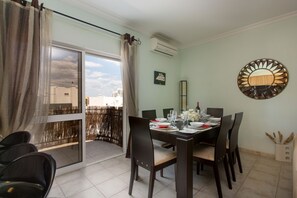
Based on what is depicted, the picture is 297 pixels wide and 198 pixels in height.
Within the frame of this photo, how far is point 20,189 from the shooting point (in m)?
0.83

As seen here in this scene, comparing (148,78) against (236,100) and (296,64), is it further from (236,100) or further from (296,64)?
(296,64)

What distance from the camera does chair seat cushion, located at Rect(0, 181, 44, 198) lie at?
0.79 m

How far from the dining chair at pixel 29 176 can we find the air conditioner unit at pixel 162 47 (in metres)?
3.18

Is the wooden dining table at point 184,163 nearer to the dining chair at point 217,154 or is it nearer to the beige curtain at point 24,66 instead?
the dining chair at point 217,154

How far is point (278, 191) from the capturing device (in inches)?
73.0

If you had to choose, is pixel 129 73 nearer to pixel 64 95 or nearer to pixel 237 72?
pixel 64 95

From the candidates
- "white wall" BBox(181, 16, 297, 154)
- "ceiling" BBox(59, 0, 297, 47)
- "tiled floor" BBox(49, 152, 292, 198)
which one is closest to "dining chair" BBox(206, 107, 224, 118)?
"white wall" BBox(181, 16, 297, 154)

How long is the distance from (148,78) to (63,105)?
186 cm

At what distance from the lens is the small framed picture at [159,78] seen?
3.71 metres

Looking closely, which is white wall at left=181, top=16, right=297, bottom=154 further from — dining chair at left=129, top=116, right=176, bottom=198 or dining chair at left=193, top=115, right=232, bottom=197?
dining chair at left=129, top=116, right=176, bottom=198

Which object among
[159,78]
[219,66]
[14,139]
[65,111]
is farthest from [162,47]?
[14,139]

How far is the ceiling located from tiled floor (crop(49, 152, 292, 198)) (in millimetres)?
2656

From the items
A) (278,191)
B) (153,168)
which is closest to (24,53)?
(153,168)

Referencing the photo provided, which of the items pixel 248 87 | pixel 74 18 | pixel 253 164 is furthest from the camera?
pixel 248 87
